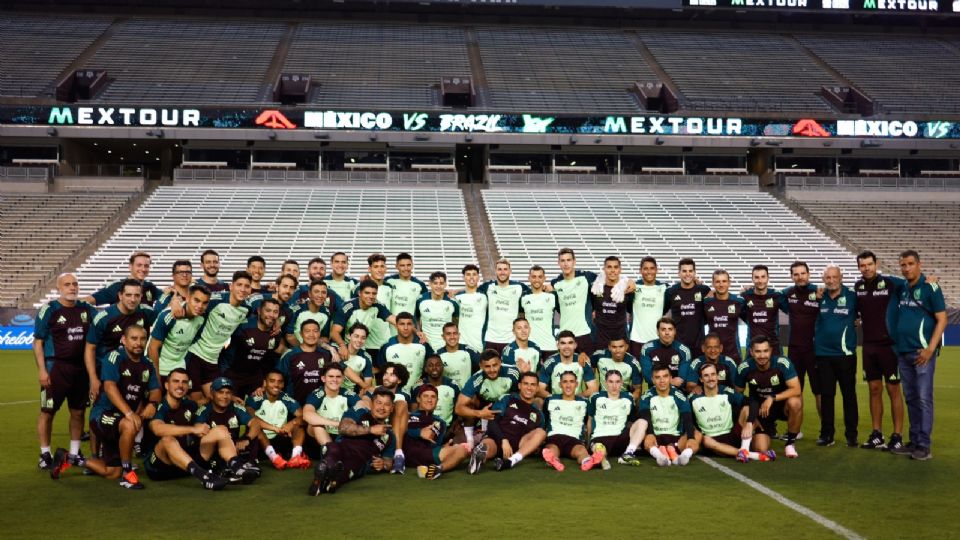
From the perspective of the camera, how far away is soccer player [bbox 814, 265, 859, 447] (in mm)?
9391

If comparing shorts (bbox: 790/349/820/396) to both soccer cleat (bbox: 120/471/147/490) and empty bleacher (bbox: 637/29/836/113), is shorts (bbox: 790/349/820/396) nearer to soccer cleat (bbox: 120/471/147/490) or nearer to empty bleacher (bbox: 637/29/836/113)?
soccer cleat (bbox: 120/471/147/490)

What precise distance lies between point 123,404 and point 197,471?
101cm

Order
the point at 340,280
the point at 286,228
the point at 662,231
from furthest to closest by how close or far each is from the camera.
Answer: the point at 662,231
the point at 286,228
the point at 340,280

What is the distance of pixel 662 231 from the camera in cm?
3212

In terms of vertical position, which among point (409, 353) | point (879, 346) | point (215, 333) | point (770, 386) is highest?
point (215, 333)

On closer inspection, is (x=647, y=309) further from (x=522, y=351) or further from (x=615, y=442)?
(x=615, y=442)

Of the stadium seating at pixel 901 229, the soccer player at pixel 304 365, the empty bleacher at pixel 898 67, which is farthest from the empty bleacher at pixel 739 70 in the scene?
the soccer player at pixel 304 365

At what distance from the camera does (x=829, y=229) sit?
110 feet

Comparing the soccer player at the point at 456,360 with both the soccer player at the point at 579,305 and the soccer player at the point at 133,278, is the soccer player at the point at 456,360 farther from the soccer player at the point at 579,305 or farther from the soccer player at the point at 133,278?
the soccer player at the point at 133,278

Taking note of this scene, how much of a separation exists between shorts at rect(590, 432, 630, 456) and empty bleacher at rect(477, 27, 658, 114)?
2782 centimetres

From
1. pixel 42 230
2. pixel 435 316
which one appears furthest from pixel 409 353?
pixel 42 230

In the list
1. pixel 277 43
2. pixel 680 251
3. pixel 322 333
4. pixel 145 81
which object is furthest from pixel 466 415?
pixel 277 43

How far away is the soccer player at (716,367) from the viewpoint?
30.3 ft

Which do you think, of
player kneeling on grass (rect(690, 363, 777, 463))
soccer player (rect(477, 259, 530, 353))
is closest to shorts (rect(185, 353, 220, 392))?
soccer player (rect(477, 259, 530, 353))
